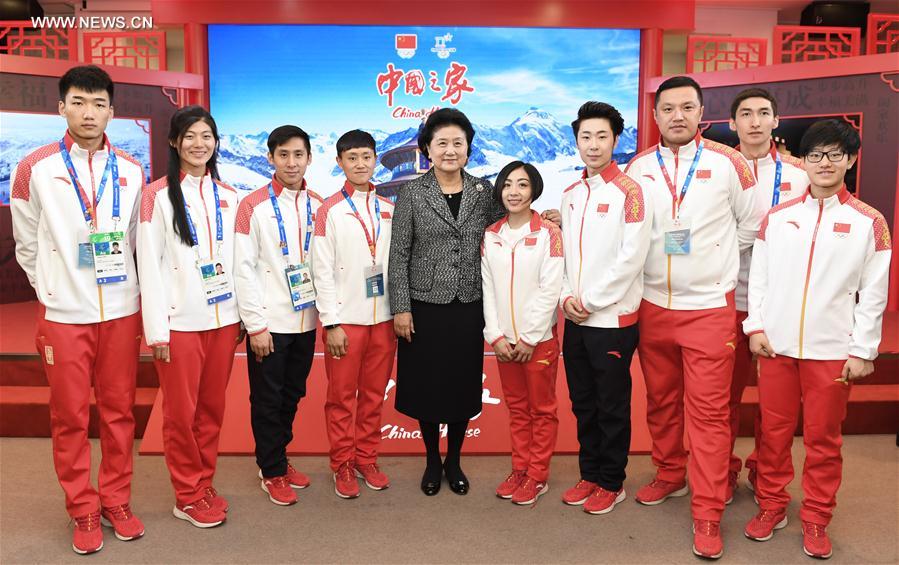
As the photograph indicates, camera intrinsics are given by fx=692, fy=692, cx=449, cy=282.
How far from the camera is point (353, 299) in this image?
278 centimetres

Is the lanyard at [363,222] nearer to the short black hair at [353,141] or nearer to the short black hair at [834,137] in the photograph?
the short black hair at [353,141]

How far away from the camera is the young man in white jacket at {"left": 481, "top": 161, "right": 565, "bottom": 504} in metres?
2.65

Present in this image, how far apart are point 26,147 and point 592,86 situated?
4.80m

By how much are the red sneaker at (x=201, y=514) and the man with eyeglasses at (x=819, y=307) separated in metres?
2.05

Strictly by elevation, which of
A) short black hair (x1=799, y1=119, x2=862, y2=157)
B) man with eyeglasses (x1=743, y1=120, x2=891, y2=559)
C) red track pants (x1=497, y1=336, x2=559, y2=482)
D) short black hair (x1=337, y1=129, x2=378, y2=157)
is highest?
short black hair (x1=337, y1=129, x2=378, y2=157)

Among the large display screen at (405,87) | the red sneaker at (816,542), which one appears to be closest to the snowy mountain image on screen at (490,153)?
the large display screen at (405,87)

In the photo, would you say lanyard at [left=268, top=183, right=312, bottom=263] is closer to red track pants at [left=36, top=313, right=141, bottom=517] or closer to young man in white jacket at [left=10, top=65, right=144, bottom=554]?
young man in white jacket at [left=10, top=65, right=144, bottom=554]

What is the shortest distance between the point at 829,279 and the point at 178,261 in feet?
7.32

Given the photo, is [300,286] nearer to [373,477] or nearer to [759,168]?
[373,477]

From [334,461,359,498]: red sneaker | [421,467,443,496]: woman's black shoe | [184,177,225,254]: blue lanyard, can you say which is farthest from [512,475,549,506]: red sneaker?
[184,177,225,254]: blue lanyard

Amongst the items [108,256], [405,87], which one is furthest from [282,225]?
[405,87]

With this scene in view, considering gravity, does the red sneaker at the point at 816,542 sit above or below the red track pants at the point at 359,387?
below

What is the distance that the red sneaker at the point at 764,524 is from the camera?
8.18 feet

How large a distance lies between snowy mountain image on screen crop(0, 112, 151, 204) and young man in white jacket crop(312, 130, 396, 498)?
145 inches
